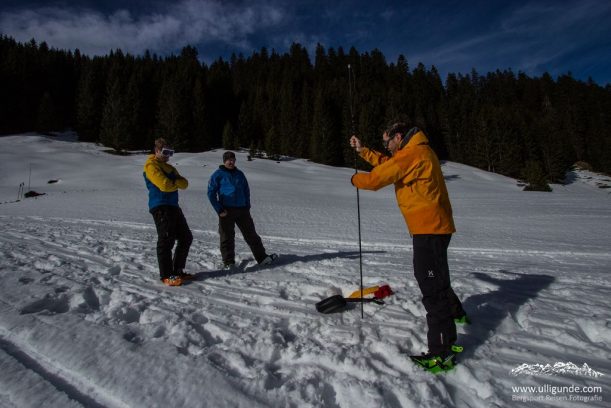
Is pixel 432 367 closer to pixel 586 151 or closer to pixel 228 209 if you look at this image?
pixel 228 209

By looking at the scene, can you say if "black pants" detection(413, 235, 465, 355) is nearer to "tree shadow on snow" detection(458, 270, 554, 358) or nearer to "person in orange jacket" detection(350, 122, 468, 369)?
"person in orange jacket" detection(350, 122, 468, 369)

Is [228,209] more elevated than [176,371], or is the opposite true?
[228,209]

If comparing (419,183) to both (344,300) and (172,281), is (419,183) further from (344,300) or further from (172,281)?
(172,281)

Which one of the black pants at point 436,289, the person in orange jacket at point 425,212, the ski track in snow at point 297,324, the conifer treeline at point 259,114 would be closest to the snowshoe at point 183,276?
the ski track in snow at point 297,324

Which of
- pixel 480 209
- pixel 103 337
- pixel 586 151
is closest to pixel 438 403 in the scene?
pixel 103 337

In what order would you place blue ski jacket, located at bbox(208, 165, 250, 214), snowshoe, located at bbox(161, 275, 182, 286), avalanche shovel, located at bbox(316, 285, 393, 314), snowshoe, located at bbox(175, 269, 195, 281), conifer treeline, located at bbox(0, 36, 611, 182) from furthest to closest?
conifer treeline, located at bbox(0, 36, 611, 182)
blue ski jacket, located at bbox(208, 165, 250, 214)
snowshoe, located at bbox(175, 269, 195, 281)
snowshoe, located at bbox(161, 275, 182, 286)
avalanche shovel, located at bbox(316, 285, 393, 314)

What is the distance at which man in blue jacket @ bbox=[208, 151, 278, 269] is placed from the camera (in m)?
5.43

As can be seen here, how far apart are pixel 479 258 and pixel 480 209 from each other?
9.58 metres

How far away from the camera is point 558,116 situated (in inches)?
3110

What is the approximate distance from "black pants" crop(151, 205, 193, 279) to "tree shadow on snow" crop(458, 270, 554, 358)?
3.67 meters

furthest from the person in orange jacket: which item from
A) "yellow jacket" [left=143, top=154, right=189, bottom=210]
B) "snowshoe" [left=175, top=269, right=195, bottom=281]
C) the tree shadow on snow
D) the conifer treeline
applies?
the conifer treeline

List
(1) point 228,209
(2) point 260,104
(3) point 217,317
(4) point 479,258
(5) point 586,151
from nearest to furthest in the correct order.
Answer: (3) point 217,317 → (1) point 228,209 → (4) point 479,258 → (2) point 260,104 → (5) point 586,151

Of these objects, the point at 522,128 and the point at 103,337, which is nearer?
the point at 103,337

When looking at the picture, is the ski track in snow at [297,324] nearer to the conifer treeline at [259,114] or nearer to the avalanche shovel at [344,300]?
the avalanche shovel at [344,300]
